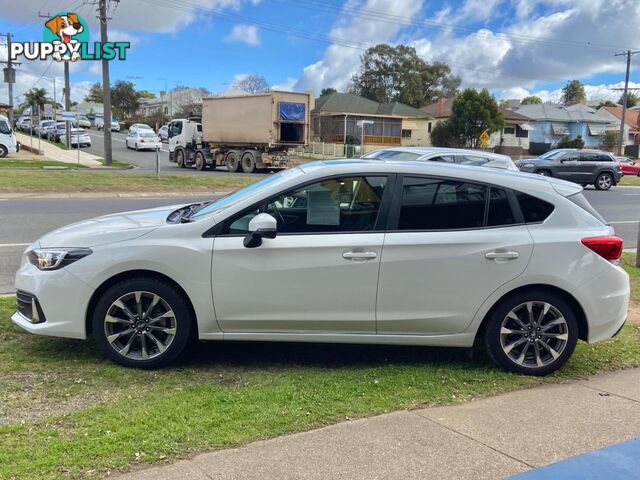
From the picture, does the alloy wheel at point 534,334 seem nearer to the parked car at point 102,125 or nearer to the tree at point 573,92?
the parked car at point 102,125

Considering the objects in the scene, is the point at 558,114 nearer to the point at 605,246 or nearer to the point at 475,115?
the point at 475,115

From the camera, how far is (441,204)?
4531mm

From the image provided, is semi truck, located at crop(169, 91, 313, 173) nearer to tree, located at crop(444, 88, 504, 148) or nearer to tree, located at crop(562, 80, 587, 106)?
tree, located at crop(444, 88, 504, 148)

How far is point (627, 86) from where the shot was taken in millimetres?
55750

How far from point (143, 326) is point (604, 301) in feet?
11.5

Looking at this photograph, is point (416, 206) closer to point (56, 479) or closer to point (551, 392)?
point (551, 392)

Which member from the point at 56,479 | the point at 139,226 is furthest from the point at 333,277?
the point at 56,479

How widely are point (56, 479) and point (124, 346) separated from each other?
1.58 metres

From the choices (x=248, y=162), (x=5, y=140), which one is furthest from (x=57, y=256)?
(x=5, y=140)

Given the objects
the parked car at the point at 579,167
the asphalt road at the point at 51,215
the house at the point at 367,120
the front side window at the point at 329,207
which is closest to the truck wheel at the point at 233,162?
the asphalt road at the point at 51,215

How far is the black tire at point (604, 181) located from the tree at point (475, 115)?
26.0 meters

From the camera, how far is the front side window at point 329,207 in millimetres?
4453

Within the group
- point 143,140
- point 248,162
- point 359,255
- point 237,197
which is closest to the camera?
point 359,255

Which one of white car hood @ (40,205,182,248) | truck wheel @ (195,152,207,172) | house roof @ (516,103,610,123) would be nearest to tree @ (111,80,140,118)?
house roof @ (516,103,610,123)
